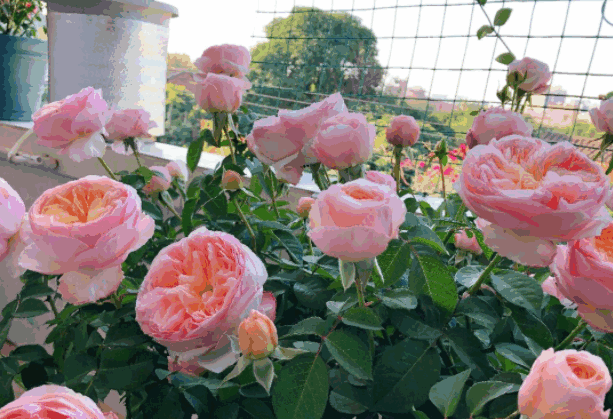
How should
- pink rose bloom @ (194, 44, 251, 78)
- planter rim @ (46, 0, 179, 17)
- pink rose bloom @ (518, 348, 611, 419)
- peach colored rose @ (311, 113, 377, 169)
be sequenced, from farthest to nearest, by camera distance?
1. planter rim @ (46, 0, 179, 17)
2. pink rose bloom @ (194, 44, 251, 78)
3. peach colored rose @ (311, 113, 377, 169)
4. pink rose bloom @ (518, 348, 611, 419)

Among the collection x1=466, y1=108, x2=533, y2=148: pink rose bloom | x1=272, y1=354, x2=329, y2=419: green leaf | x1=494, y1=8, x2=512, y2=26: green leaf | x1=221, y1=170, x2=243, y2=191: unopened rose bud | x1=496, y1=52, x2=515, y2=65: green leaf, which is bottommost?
x1=272, y1=354, x2=329, y2=419: green leaf

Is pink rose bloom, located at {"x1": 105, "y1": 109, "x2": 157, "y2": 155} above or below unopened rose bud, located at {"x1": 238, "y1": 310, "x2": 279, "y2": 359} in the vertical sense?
above

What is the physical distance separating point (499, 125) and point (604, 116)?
131 millimetres

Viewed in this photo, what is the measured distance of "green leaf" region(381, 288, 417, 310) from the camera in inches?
9.6

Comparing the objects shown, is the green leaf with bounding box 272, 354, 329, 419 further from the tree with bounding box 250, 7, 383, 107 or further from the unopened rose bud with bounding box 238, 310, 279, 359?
the tree with bounding box 250, 7, 383, 107

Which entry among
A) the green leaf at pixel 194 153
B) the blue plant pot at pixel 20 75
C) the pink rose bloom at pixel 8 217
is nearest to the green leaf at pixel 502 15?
the green leaf at pixel 194 153

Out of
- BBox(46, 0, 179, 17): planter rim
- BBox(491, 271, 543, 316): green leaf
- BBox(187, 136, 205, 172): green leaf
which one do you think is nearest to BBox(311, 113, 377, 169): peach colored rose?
BBox(491, 271, 543, 316): green leaf

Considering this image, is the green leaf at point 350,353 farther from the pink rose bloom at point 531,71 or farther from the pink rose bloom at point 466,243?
the pink rose bloom at point 531,71

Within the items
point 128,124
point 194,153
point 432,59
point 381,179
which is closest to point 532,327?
point 381,179

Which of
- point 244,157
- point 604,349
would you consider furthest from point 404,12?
point 604,349

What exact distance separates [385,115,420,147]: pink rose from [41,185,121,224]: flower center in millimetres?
272

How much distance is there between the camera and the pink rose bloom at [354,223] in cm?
21

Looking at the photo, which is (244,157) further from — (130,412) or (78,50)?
(78,50)

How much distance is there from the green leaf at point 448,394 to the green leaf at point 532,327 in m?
0.07
